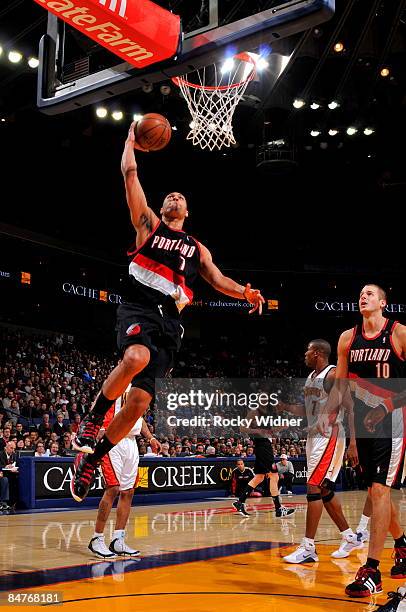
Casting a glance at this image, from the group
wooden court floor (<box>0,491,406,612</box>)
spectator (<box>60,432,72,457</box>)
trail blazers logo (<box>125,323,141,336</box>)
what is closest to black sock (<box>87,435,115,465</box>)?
trail blazers logo (<box>125,323,141,336</box>)

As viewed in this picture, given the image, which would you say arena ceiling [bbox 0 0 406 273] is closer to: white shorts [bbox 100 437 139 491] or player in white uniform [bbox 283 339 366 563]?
white shorts [bbox 100 437 139 491]

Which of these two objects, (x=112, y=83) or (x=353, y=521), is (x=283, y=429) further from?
(x=112, y=83)

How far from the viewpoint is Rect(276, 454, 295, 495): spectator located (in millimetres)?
18719

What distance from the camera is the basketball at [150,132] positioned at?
5.07 m

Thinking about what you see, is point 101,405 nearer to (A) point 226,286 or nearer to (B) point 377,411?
(A) point 226,286

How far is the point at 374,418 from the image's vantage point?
5.63 m

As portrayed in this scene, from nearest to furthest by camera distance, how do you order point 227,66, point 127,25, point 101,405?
point 101,405 < point 127,25 < point 227,66

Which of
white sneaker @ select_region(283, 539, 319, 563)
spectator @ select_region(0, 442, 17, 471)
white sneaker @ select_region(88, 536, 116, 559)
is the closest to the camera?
white sneaker @ select_region(283, 539, 319, 563)

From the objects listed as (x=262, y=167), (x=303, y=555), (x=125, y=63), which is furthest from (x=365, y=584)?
(x=262, y=167)

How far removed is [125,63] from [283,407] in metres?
4.10

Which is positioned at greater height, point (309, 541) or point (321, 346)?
point (321, 346)

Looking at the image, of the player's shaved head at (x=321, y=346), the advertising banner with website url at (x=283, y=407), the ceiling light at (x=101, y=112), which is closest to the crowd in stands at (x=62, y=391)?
the advertising banner with website url at (x=283, y=407)

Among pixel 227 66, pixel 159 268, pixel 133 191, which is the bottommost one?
pixel 159 268

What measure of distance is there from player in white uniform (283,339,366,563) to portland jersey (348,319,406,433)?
37.5 inches
